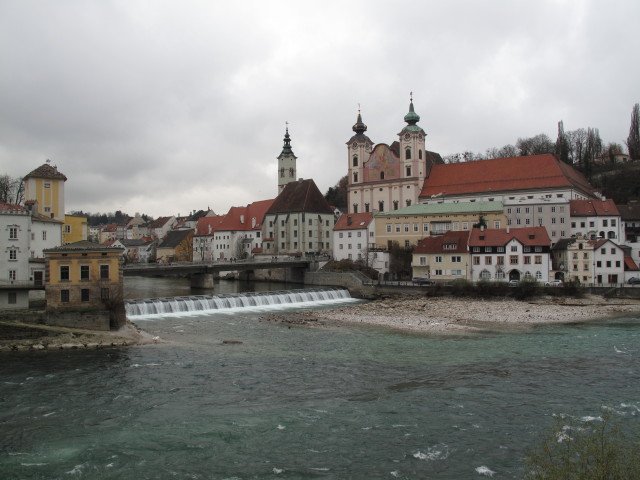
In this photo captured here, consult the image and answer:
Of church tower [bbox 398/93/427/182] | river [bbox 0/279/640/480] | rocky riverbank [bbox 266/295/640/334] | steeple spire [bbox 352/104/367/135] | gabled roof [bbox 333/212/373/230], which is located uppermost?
steeple spire [bbox 352/104/367/135]

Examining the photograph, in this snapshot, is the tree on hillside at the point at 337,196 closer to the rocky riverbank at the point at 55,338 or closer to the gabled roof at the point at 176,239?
the gabled roof at the point at 176,239

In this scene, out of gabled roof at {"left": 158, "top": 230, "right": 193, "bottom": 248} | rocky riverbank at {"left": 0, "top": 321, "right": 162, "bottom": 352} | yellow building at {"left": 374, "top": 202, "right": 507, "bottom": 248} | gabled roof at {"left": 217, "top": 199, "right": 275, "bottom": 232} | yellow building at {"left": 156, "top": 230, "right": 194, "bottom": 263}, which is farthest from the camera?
gabled roof at {"left": 158, "top": 230, "right": 193, "bottom": 248}

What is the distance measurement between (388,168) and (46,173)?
151ft

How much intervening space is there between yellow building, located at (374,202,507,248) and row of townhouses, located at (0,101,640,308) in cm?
11

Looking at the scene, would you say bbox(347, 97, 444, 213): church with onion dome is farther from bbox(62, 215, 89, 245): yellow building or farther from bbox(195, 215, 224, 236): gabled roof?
bbox(62, 215, 89, 245): yellow building

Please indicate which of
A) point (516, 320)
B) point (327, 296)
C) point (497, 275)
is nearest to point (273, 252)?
point (327, 296)

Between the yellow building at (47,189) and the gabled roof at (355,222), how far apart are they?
32.8 m

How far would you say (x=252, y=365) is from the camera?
76.3 ft

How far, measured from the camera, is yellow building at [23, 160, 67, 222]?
42.1 metres

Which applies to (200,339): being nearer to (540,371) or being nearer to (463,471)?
(540,371)

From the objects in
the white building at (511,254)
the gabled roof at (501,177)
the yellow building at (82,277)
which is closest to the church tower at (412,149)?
the gabled roof at (501,177)

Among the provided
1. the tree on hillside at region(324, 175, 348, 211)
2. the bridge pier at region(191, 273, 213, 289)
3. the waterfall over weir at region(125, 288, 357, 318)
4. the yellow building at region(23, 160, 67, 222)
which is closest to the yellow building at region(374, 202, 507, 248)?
the waterfall over weir at region(125, 288, 357, 318)

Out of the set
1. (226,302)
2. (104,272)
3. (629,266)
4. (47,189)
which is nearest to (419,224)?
(629,266)

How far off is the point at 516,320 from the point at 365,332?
11.1 metres
